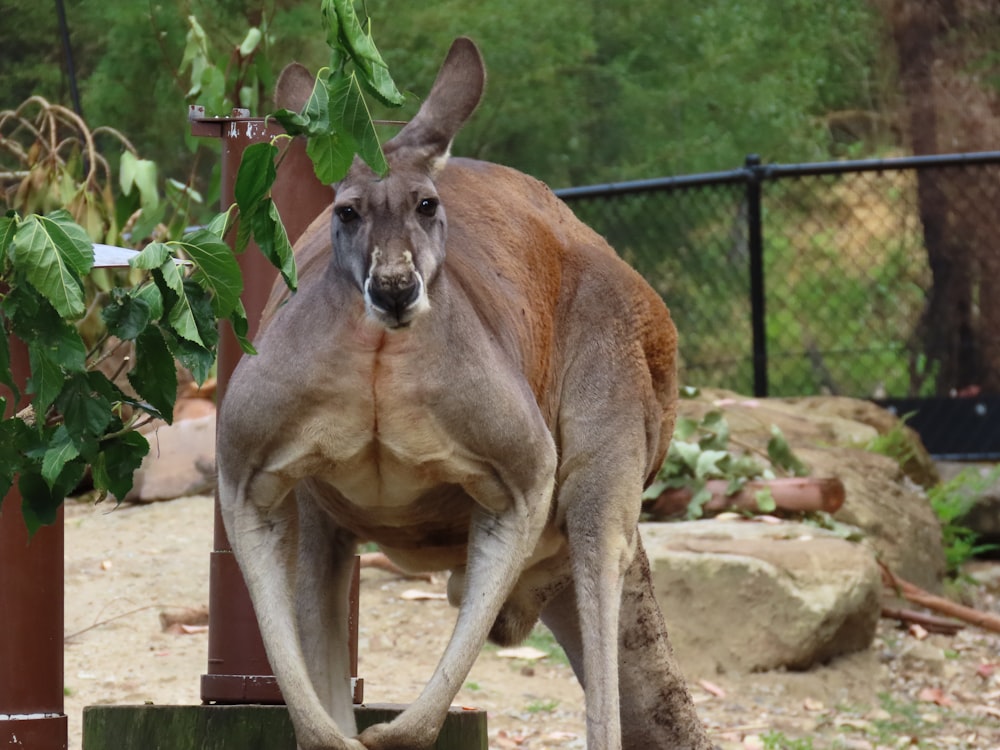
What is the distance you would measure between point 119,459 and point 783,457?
178 inches

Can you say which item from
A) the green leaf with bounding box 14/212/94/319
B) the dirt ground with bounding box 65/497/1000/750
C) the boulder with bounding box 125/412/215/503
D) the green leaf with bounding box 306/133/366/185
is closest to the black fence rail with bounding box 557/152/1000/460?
the dirt ground with bounding box 65/497/1000/750

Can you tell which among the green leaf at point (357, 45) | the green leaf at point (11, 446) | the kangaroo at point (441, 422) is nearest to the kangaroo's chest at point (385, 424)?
the kangaroo at point (441, 422)

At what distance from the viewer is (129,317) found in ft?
8.30

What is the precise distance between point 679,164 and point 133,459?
8552mm

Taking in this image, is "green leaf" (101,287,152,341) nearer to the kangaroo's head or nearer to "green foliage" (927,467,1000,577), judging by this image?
the kangaroo's head

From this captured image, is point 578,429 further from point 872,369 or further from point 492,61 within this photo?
point 492,61

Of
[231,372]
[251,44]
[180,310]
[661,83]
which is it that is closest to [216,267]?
[180,310]

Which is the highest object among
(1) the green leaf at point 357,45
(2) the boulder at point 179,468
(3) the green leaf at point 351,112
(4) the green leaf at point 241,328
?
(1) the green leaf at point 357,45

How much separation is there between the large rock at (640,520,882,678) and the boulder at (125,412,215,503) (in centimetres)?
235

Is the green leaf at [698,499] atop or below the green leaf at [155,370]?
below

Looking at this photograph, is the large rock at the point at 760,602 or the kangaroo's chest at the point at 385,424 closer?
the kangaroo's chest at the point at 385,424

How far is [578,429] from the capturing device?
3498 millimetres

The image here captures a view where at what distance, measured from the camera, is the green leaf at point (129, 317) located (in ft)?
8.27

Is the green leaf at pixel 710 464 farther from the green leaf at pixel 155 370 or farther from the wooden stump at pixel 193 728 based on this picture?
the green leaf at pixel 155 370
